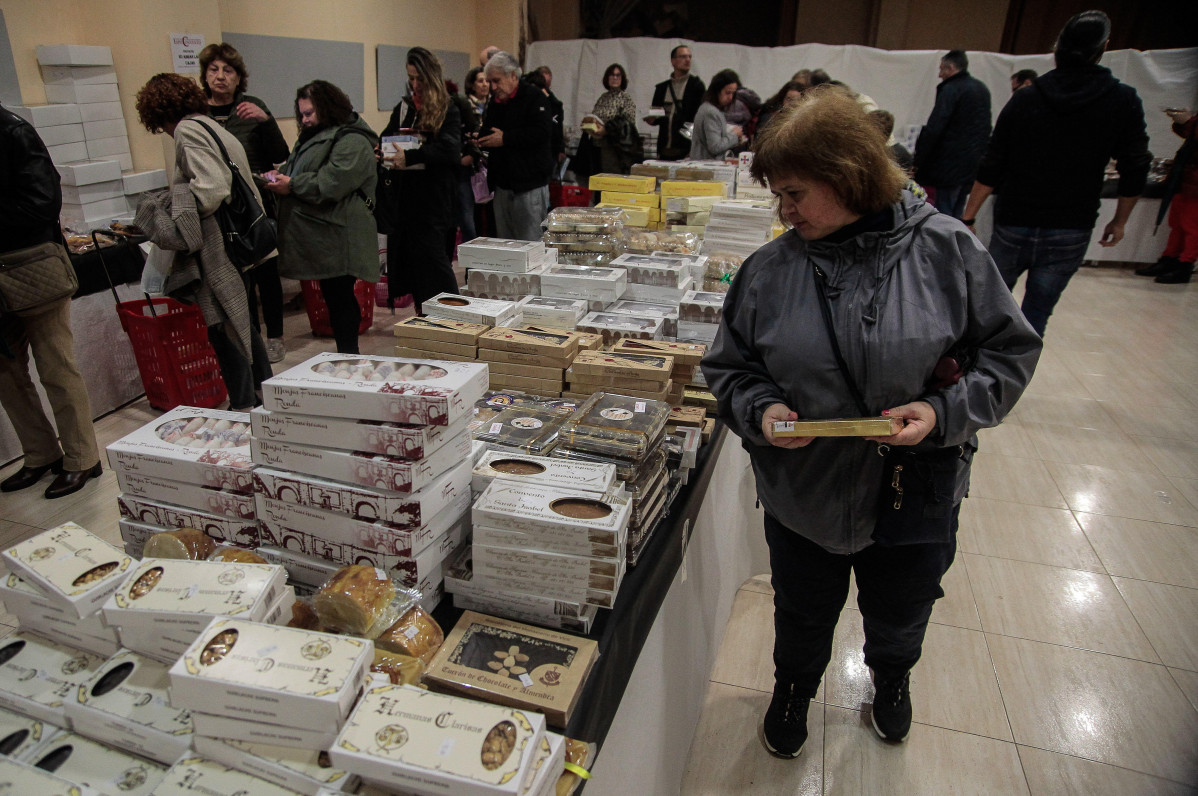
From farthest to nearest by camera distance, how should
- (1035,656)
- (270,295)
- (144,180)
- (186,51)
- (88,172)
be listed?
(270,295) → (186,51) → (144,180) → (88,172) → (1035,656)

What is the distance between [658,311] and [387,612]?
1.70 m

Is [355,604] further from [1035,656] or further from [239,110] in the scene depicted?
[239,110]

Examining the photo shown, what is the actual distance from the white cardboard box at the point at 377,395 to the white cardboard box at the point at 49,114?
3724mm

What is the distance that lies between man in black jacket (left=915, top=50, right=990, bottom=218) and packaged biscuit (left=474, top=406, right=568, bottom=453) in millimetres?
5923

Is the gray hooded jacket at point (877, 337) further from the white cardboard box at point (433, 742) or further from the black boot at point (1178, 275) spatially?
the black boot at point (1178, 275)

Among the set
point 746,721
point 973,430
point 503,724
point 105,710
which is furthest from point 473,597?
point 746,721

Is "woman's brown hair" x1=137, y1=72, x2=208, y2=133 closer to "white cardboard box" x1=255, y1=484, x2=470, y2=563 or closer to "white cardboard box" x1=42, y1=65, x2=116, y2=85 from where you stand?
"white cardboard box" x1=42, y1=65, x2=116, y2=85

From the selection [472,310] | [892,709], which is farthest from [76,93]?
[892,709]

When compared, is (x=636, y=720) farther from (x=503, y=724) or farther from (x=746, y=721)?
(x=746, y=721)

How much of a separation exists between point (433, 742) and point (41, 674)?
0.72 metres

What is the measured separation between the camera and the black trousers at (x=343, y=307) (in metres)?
4.00

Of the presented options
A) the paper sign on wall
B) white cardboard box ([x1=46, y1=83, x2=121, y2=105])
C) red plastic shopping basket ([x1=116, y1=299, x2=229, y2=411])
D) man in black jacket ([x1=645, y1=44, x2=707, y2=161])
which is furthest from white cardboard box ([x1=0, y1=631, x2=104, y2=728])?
man in black jacket ([x1=645, y1=44, x2=707, y2=161])

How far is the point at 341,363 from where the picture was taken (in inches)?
56.1

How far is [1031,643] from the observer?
8.39ft
